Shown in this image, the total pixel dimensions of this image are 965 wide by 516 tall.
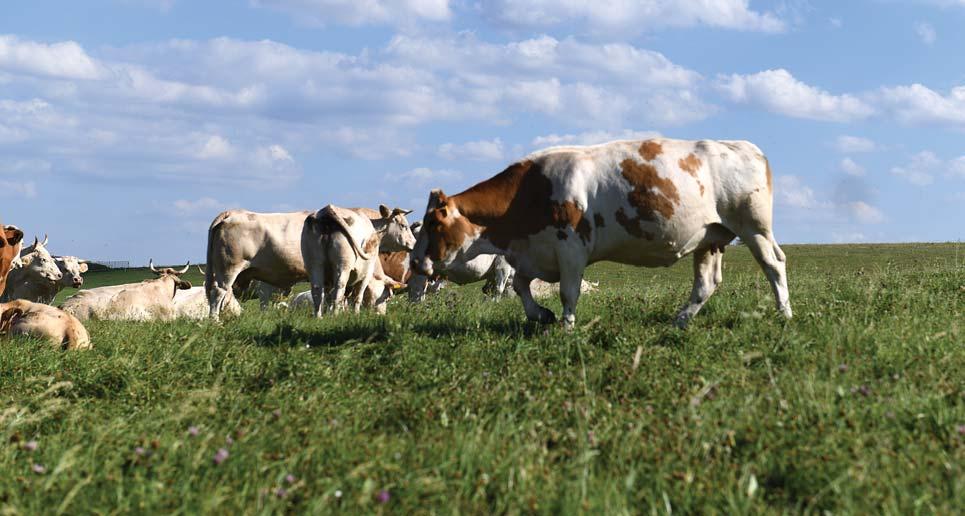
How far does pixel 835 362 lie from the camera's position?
23.7 feet

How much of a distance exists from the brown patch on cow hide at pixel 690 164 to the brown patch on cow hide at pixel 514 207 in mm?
1270

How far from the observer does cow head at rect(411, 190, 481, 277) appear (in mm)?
10734

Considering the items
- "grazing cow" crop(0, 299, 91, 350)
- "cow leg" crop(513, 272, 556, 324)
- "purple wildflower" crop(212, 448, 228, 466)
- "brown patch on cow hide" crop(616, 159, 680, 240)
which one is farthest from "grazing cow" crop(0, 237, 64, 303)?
"purple wildflower" crop(212, 448, 228, 466)

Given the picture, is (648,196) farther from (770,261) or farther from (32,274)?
(32,274)

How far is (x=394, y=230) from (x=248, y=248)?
138 inches

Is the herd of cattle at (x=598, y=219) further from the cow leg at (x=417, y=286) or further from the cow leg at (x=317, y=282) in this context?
the cow leg at (x=417, y=286)

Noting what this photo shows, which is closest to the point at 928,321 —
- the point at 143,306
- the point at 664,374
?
the point at 664,374

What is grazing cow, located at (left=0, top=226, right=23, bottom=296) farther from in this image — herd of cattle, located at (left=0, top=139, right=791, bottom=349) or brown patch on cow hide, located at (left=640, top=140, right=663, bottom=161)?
brown patch on cow hide, located at (left=640, top=140, right=663, bottom=161)

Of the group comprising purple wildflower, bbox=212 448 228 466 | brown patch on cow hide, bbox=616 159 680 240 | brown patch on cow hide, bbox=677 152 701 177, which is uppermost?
brown patch on cow hide, bbox=677 152 701 177

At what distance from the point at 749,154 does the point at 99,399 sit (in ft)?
24.5

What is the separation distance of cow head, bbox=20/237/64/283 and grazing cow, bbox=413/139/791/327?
53.6 ft

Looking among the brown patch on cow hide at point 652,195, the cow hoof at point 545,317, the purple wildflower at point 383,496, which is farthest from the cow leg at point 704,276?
the purple wildflower at point 383,496

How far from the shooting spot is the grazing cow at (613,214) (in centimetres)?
1012

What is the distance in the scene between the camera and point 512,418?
19.5 feet
